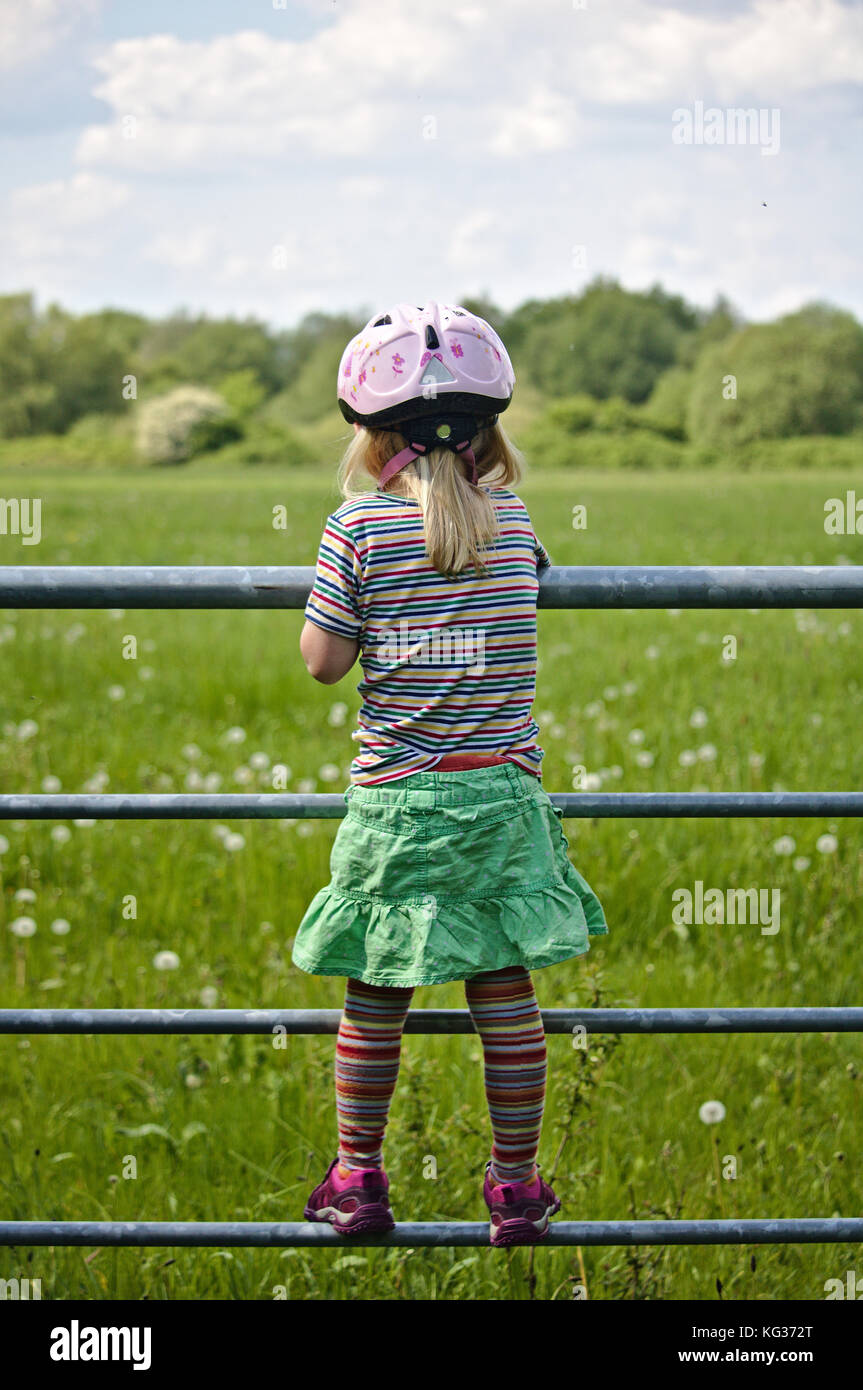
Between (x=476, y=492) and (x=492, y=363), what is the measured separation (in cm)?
20

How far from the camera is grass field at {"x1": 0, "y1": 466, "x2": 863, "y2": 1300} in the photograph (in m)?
2.71

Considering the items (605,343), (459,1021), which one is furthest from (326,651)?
(605,343)

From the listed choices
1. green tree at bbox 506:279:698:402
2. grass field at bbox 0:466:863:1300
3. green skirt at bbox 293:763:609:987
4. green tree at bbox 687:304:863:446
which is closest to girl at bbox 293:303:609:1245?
green skirt at bbox 293:763:609:987

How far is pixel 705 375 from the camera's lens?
48.5 meters

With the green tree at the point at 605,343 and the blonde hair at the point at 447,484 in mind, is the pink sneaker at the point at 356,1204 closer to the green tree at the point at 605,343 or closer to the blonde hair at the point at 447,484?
the blonde hair at the point at 447,484

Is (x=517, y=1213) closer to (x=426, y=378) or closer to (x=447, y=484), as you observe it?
(x=447, y=484)

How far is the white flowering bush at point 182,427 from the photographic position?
4888 cm

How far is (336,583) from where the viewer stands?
195cm

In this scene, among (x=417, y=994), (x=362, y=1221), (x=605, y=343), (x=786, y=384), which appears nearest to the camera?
(x=362, y=1221)

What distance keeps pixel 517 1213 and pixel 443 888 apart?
53 centimetres

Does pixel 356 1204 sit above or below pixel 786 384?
below

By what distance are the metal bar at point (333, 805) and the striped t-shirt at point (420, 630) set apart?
0.40 feet
